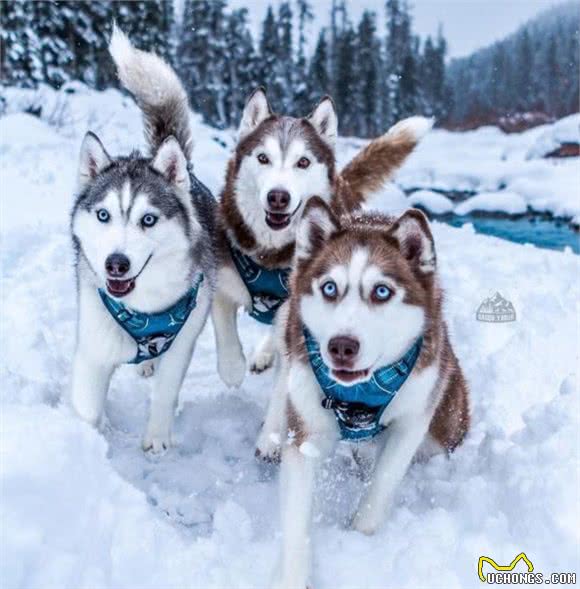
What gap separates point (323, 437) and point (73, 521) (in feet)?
3.13

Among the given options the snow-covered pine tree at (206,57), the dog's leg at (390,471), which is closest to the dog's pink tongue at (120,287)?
the dog's leg at (390,471)

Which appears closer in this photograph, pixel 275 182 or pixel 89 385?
pixel 89 385

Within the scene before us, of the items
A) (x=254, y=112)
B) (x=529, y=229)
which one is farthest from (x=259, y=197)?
(x=529, y=229)

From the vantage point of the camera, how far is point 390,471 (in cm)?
276

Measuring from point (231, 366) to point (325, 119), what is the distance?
1.55 meters

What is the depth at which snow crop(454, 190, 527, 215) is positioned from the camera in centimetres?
1673

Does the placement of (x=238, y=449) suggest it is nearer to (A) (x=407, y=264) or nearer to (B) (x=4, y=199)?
(A) (x=407, y=264)

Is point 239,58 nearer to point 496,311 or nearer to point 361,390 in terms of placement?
point 496,311

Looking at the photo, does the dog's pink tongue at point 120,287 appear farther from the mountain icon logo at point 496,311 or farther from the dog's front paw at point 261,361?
the mountain icon logo at point 496,311

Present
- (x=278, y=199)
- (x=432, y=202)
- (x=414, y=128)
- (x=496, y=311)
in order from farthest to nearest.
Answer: (x=432, y=202)
(x=496, y=311)
(x=414, y=128)
(x=278, y=199)

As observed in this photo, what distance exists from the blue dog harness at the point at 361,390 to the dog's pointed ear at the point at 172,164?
1.17 meters

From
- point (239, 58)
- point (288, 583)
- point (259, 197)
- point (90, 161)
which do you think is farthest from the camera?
point (239, 58)

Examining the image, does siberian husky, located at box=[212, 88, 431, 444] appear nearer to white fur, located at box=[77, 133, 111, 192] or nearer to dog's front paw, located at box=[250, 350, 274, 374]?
dog's front paw, located at box=[250, 350, 274, 374]

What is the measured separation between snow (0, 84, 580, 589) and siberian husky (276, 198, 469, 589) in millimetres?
254
